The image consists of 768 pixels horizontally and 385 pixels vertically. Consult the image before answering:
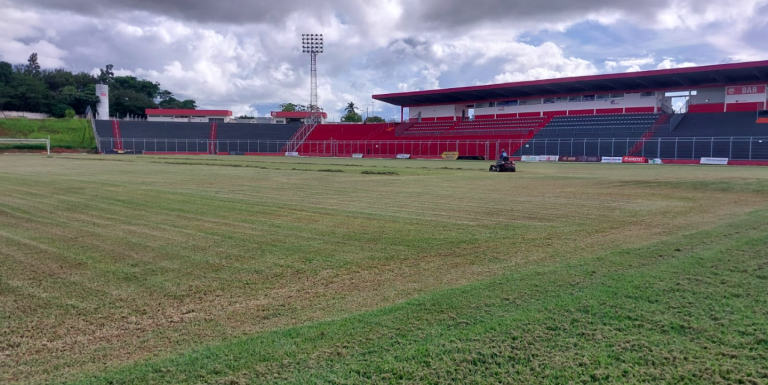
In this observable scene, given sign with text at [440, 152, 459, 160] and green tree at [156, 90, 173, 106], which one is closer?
sign with text at [440, 152, 459, 160]

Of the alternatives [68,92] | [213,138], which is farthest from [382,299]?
[68,92]

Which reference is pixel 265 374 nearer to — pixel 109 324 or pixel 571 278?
pixel 109 324

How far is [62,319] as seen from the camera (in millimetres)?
4277

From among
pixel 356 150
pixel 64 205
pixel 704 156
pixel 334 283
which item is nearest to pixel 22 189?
pixel 64 205

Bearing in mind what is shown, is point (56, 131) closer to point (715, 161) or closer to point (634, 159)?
point (634, 159)

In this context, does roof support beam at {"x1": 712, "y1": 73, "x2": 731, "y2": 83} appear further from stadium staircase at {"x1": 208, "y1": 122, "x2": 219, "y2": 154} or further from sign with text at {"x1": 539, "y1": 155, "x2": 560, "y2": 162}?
stadium staircase at {"x1": 208, "y1": 122, "x2": 219, "y2": 154}

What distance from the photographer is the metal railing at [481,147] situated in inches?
1710

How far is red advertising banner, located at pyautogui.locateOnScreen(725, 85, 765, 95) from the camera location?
50500 mm

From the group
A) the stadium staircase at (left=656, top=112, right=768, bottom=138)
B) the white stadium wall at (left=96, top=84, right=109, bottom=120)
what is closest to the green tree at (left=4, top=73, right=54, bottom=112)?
the white stadium wall at (left=96, top=84, right=109, bottom=120)

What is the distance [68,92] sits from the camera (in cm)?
10400

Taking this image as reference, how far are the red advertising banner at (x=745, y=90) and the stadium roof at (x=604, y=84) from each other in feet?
2.51

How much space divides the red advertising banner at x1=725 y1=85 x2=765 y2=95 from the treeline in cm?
9846

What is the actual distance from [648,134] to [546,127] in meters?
11.8

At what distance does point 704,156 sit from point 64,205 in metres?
49.2
